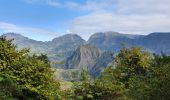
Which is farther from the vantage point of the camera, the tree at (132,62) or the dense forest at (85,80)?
the tree at (132,62)

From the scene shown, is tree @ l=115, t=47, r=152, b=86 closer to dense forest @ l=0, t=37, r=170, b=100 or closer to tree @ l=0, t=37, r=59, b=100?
dense forest @ l=0, t=37, r=170, b=100

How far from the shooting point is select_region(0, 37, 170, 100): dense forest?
19.7 meters

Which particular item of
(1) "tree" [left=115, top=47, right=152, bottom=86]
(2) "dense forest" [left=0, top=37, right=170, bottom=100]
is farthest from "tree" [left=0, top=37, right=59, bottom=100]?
(1) "tree" [left=115, top=47, right=152, bottom=86]

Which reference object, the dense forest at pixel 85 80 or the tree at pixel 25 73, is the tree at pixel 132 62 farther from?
the tree at pixel 25 73

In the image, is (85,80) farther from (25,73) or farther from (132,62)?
(25,73)

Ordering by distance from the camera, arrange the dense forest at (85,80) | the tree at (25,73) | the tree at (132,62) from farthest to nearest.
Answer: the tree at (132,62), the tree at (25,73), the dense forest at (85,80)

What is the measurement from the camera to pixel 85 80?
32.4 m

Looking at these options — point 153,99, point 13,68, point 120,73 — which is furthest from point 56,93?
point 120,73

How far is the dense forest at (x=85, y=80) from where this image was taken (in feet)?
64.5

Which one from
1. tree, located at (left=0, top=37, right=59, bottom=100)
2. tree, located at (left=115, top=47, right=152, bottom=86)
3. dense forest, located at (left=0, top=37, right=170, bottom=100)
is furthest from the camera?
tree, located at (left=115, top=47, right=152, bottom=86)

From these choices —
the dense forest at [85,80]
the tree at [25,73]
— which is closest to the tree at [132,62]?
the dense forest at [85,80]

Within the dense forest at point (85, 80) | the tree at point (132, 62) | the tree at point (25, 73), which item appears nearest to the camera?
the dense forest at point (85, 80)

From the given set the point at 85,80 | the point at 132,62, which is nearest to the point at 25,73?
the point at 85,80

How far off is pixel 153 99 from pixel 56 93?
382 inches
